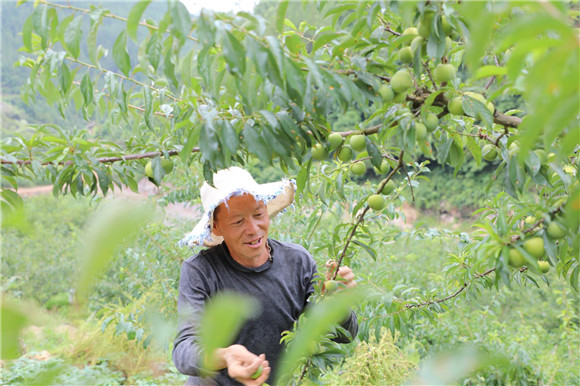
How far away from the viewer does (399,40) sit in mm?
854

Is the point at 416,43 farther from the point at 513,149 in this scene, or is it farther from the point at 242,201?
the point at 242,201

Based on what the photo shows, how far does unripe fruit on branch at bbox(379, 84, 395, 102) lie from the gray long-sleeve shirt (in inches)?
31.6

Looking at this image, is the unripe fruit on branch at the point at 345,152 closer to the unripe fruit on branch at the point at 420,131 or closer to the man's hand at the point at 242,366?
the unripe fruit on branch at the point at 420,131

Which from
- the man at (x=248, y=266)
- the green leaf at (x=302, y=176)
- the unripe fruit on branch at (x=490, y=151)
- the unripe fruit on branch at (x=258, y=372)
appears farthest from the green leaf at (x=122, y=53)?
the unripe fruit on branch at (x=490, y=151)

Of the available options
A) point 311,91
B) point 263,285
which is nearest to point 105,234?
point 311,91

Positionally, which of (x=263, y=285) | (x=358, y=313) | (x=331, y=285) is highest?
(x=331, y=285)

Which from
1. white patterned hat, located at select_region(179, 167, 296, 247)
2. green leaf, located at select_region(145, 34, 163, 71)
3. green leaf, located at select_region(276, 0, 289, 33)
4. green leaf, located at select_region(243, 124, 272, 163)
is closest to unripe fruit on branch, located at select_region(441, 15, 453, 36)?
green leaf, located at select_region(276, 0, 289, 33)

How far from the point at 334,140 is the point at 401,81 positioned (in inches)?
8.4

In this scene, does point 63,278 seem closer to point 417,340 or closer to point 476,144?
point 417,340

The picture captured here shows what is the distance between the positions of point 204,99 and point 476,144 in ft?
1.96

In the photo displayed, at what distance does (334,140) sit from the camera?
104cm

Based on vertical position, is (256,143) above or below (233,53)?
below

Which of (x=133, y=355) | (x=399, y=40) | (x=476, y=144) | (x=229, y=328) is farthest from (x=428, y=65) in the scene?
(x=133, y=355)

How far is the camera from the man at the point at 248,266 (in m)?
1.53
